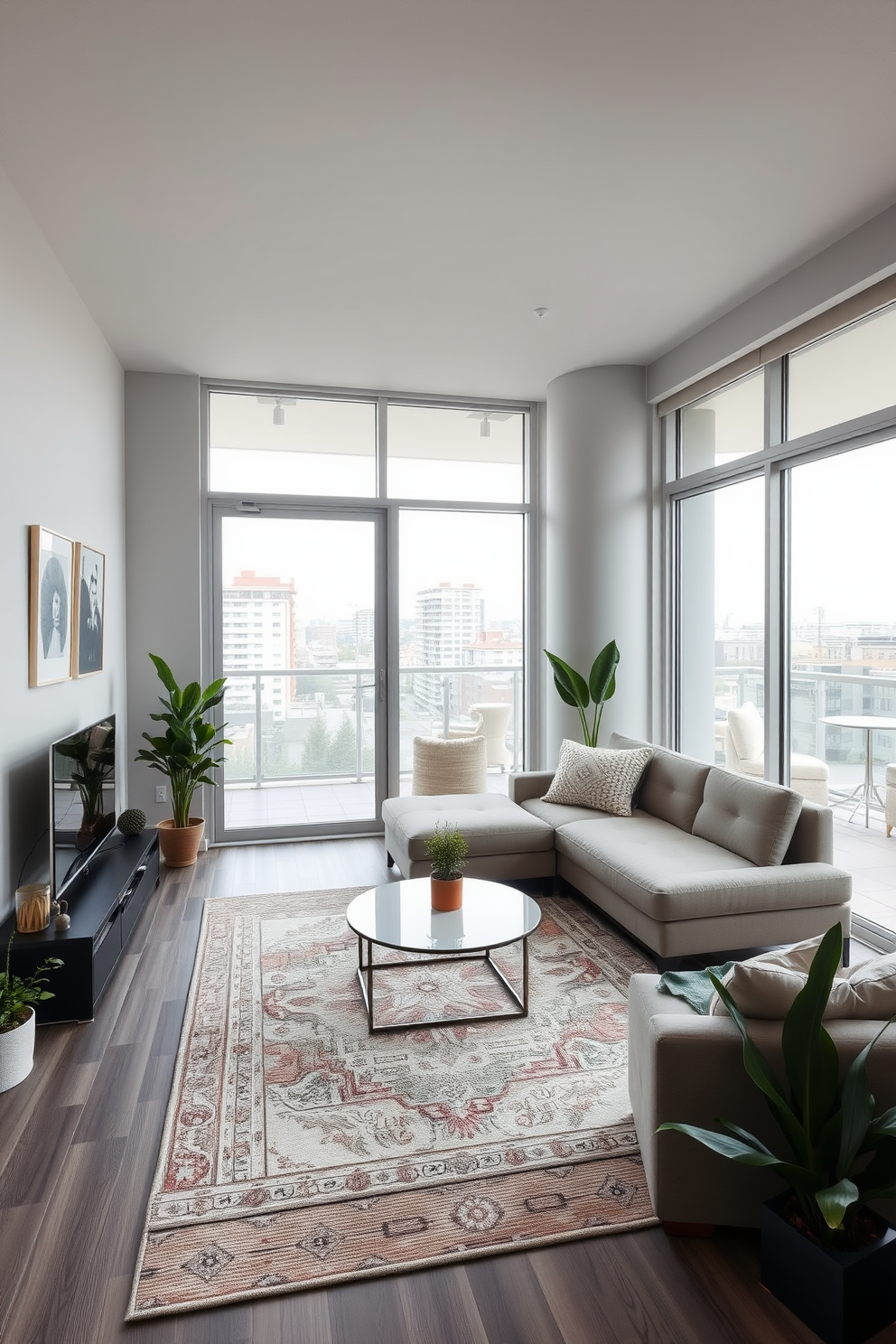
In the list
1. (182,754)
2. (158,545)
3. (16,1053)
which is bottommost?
(16,1053)

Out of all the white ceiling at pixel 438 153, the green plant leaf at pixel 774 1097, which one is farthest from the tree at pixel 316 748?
the green plant leaf at pixel 774 1097

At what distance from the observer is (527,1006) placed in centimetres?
279

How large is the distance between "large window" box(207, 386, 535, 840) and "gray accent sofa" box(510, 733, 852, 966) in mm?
1885

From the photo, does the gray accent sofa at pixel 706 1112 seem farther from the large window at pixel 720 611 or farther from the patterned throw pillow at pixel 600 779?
the large window at pixel 720 611

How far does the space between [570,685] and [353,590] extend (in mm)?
1590

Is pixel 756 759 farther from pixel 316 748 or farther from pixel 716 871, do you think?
pixel 316 748

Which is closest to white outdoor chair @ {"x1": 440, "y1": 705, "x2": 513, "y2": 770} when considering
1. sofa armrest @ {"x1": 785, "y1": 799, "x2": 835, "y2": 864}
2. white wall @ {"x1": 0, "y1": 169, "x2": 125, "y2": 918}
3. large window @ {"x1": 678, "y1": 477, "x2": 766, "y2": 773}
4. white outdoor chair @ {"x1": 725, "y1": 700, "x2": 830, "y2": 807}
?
large window @ {"x1": 678, "y1": 477, "x2": 766, "y2": 773}

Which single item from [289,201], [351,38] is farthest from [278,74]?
[289,201]

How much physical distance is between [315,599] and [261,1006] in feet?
9.65

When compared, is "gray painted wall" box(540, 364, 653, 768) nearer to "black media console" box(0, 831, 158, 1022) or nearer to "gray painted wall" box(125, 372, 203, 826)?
"gray painted wall" box(125, 372, 203, 826)

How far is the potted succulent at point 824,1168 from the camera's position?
57.1 inches

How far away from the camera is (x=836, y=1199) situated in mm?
1362

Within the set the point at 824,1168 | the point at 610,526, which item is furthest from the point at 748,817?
the point at 610,526

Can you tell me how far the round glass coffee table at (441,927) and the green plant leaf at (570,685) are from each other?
6.13 ft
